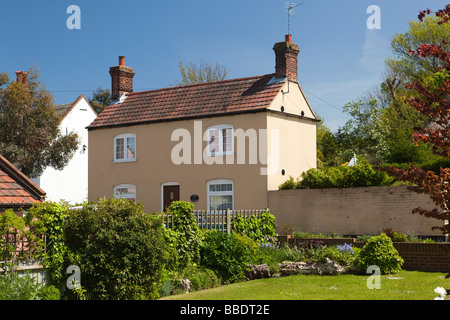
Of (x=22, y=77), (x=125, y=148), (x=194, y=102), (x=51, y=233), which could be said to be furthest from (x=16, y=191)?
(x=22, y=77)

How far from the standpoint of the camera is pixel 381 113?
48.8 metres

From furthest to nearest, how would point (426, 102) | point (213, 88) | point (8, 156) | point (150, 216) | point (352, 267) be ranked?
point (8, 156) < point (213, 88) < point (352, 267) < point (150, 216) < point (426, 102)

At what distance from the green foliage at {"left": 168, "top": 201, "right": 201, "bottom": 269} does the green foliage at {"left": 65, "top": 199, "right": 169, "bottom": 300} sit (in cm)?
230

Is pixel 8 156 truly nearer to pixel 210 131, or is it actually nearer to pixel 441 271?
pixel 210 131

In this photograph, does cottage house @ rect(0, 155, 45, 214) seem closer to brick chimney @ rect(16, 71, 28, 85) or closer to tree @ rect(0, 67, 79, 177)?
tree @ rect(0, 67, 79, 177)

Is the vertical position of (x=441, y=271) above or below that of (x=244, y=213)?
below

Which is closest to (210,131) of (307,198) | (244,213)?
(307,198)

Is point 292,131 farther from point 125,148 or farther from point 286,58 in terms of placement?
point 125,148

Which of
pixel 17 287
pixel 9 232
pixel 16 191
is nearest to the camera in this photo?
pixel 17 287

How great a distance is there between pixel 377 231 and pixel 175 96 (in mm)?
14108

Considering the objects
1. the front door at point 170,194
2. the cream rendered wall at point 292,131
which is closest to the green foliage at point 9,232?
the cream rendered wall at point 292,131

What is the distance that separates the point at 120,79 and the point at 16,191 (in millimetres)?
23502

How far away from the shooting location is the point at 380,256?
15.7 m

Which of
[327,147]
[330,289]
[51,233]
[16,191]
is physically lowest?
[330,289]
